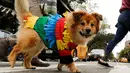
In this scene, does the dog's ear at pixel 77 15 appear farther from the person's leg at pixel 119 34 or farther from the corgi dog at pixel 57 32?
the person's leg at pixel 119 34

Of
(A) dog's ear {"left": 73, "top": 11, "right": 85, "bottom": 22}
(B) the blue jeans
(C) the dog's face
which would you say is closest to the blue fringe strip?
(C) the dog's face

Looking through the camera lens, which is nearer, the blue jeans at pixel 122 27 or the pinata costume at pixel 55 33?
the pinata costume at pixel 55 33

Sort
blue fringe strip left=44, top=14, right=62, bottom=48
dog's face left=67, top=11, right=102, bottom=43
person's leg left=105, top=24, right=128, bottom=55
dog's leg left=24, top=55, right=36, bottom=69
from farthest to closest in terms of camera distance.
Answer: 1. person's leg left=105, top=24, right=128, bottom=55
2. dog's leg left=24, top=55, right=36, bottom=69
3. blue fringe strip left=44, top=14, right=62, bottom=48
4. dog's face left=67, top=11, right=102, bottom=43

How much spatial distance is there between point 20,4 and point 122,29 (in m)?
2.15

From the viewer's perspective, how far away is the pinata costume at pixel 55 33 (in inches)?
264

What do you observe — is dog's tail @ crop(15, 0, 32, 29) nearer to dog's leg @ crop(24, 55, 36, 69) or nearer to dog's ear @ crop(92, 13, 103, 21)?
dog's leg @ crop(24, 55, 36, 69)

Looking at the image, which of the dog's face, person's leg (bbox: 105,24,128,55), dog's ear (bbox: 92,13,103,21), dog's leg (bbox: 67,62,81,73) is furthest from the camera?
person's leg (bbox: 105,24,128,55)

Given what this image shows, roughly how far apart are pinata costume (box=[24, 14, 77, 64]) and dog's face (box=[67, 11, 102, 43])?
6.4 inches

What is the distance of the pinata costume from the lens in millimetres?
6711

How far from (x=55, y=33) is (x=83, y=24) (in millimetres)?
651

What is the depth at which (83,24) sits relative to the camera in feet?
21.3

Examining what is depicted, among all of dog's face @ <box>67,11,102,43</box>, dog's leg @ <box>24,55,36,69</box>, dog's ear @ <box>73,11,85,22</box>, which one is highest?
dog's ear @ <box>73,11,85,22</box>

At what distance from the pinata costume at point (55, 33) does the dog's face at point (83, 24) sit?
0.16 meters

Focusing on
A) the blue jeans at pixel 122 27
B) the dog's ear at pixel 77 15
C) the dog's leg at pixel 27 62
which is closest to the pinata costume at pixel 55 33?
the dog's ear at pixel 77 15
